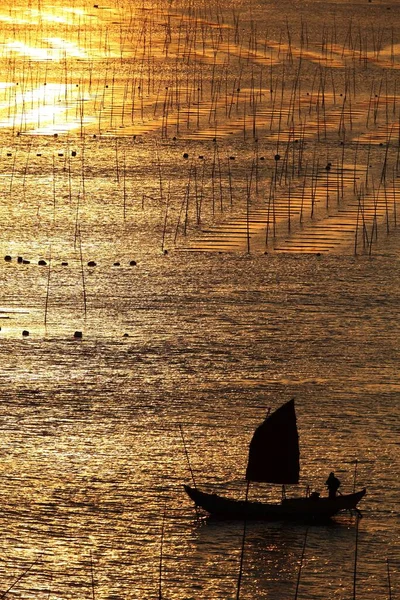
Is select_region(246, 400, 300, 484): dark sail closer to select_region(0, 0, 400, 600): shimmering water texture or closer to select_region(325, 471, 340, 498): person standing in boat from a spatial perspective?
select_region(325, 471, 340, 498): person standing in boat

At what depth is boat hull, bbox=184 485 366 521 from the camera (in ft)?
98.5

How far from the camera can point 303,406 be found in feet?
120

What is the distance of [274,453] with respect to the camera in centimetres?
3044

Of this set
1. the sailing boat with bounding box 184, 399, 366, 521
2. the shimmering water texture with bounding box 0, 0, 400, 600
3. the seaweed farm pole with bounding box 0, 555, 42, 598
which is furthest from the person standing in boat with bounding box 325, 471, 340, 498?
the seaweed farm pole with bounding box 0, 555, 42, 598

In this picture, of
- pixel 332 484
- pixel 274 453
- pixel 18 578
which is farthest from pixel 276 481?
pixel 18 578

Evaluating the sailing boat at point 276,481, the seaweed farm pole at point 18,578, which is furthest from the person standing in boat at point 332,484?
the seaweed farm pole at point 18,578

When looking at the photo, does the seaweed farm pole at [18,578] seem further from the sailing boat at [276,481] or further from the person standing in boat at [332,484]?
the person standing in boat at [332,484]

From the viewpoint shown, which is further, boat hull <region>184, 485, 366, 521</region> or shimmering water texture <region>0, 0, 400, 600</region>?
boat hull <region>184, 485, 366, 521</region>

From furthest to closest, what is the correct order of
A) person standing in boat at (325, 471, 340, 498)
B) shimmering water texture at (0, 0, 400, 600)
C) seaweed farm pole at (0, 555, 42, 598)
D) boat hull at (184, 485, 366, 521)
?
person standing in boat at (325, 471, 340, 498), boat hull at (184, 485, 366, 521), shimmering water texture at (0, 0, 400, 600), seaweed farm pole at (0, 555, 42, 598)

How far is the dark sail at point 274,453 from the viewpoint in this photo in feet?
99.8

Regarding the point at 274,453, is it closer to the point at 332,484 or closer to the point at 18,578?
the point at 332,484

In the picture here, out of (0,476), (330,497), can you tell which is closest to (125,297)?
(0,476)

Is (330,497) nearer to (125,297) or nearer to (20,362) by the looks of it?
(20,362)

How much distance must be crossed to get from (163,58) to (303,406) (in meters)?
42.3
